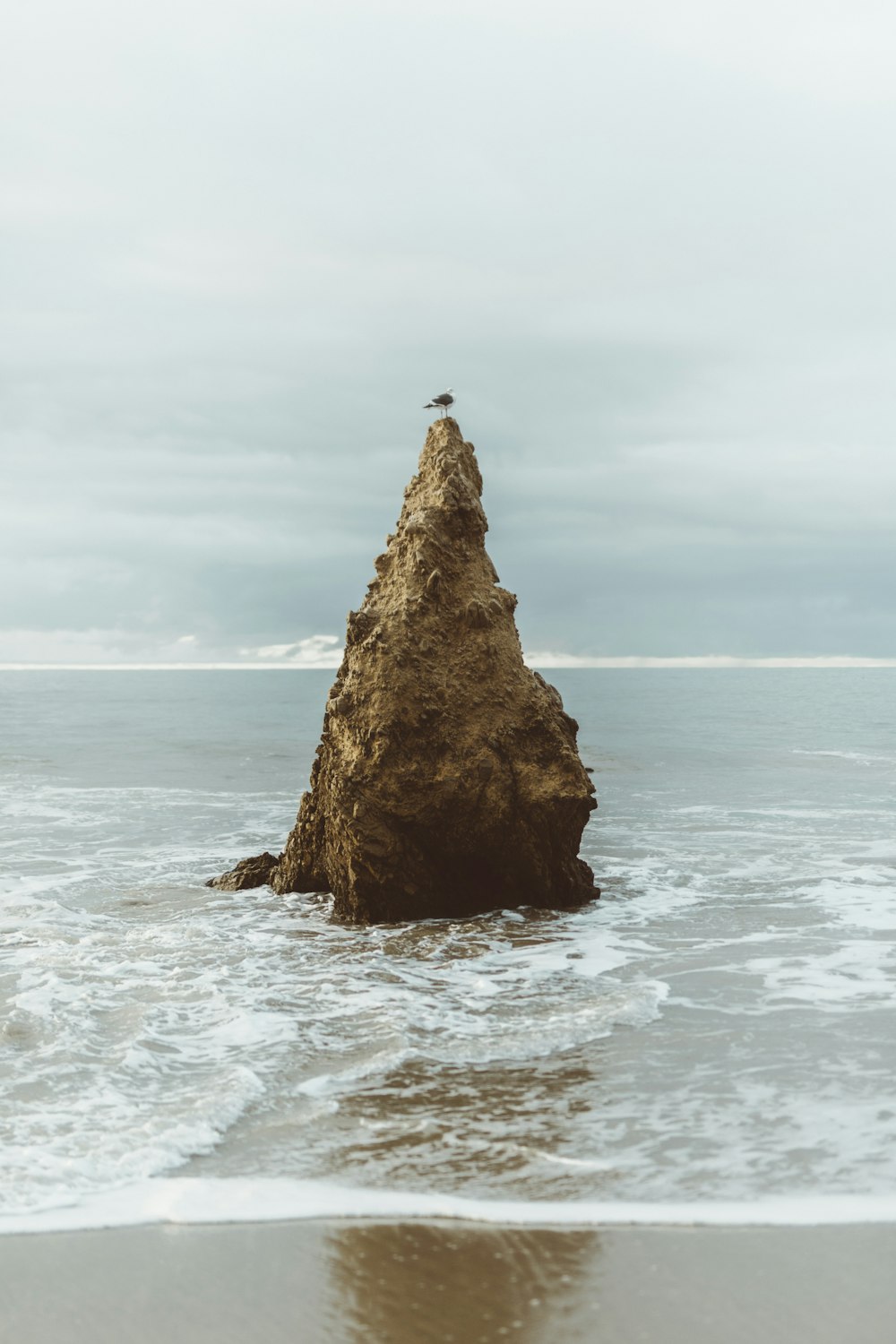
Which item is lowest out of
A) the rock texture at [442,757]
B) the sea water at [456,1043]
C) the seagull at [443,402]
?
the sea water at [456,1043]

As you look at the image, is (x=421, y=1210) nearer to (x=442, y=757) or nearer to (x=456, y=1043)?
(x=456, y=1043)

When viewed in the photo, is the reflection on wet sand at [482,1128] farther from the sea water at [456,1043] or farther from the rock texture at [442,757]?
the rock texture at [442,757]

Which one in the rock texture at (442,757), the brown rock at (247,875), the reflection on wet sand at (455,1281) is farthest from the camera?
the brown rock at (247,875)

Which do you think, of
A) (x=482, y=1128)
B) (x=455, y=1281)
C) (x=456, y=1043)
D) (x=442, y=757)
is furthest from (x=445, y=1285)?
(x=442, y=757)

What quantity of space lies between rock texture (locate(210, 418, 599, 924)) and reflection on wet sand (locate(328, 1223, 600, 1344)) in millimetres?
5946

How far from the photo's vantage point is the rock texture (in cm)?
1060

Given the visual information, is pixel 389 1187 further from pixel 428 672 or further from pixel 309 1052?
pixel 428 672

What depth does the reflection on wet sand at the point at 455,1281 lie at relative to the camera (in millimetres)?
3977

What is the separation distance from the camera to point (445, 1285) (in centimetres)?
428

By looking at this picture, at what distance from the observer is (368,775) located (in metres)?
10.5

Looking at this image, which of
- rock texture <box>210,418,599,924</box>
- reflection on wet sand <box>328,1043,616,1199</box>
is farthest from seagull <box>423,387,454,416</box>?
reflection on wet sand <box>328,1043,616,1199</box>

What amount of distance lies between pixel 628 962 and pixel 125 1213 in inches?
206

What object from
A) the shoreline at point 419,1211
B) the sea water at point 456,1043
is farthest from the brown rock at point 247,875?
the shoreline at point 419,1211

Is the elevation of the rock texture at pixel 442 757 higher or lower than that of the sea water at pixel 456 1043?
higher
